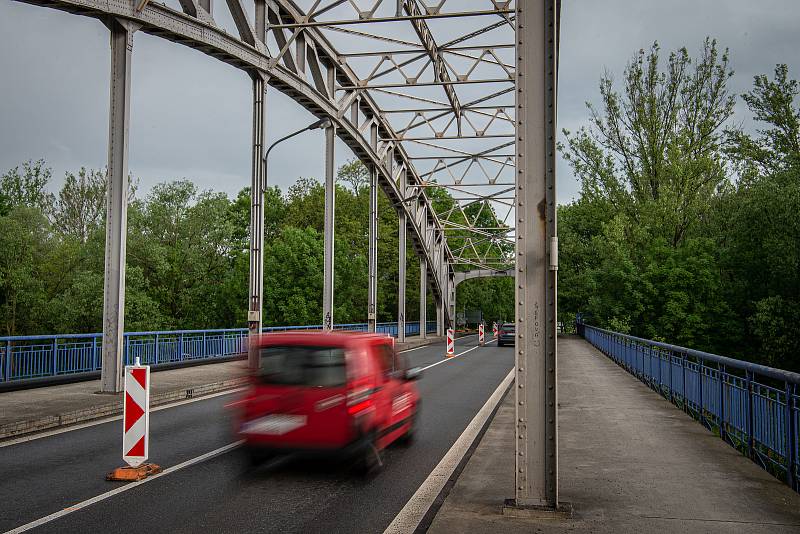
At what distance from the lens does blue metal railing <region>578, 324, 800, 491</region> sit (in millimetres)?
6801

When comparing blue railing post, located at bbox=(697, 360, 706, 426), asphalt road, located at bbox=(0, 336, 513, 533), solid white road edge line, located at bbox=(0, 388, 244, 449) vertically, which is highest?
blue railing post, located at bbox=(697, 360, 706, 426)

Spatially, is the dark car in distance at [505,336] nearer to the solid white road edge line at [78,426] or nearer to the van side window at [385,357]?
the solid white road edge line at [78,426]

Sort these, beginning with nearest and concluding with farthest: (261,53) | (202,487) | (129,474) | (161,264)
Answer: (202,487), (129,474), (261,53), (161,264)

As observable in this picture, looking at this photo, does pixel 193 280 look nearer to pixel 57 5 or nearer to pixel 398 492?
pixel 57 5

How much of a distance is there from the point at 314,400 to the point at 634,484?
3.31 meters

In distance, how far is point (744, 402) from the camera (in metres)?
8.62

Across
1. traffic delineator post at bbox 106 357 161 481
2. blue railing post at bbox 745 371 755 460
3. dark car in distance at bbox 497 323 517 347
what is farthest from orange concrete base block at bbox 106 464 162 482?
dark car in distance at bbox 497 323 517 347

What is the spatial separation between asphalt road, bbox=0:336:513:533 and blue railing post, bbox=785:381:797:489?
3.65m

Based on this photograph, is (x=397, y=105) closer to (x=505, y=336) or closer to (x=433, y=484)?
(x=505, y=336)

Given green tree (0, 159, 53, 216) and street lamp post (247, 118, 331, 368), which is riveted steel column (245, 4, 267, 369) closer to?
street lamp post (247, 118, 331, 368)

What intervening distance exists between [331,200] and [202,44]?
9.46 m

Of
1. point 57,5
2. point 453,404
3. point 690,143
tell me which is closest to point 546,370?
point 453,404

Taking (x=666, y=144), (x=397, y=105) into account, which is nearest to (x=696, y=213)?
(x=666, y=144)

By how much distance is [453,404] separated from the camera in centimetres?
1407
